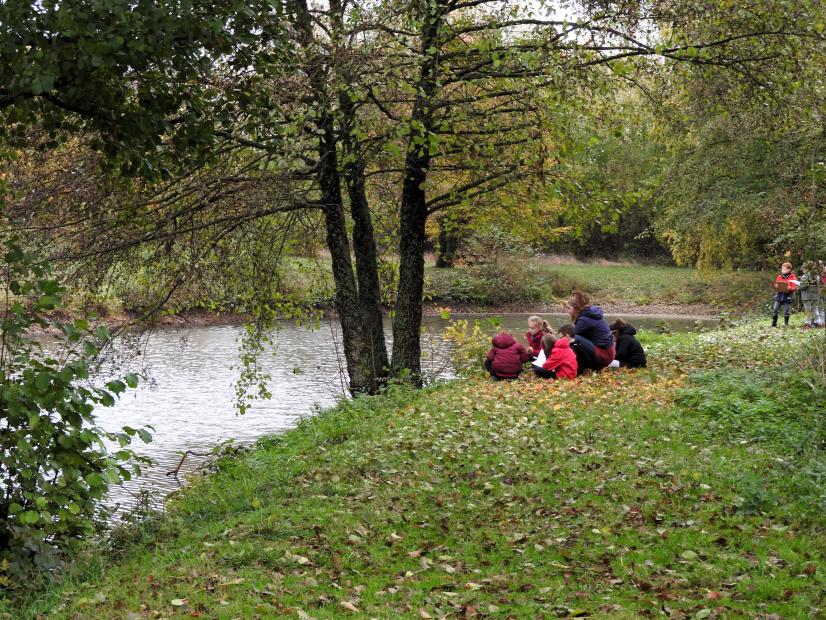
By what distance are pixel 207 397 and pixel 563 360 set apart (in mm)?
8323

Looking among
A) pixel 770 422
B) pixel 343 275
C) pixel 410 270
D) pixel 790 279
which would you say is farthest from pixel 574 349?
pixel 790 279

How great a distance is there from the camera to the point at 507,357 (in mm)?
13273

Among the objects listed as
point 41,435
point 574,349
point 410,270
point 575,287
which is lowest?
point 575,287

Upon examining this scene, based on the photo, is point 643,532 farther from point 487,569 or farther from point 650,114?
point 650,114

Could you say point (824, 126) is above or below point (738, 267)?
above

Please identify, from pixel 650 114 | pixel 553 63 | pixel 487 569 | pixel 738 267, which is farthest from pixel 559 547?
pixel 738 267

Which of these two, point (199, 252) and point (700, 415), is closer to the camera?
point (700, 415)

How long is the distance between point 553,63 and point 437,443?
4434 millimetres

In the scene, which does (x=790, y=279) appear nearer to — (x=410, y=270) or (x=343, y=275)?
(x=410, y=270)

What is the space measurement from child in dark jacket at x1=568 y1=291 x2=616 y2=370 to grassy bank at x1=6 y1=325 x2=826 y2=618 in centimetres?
219

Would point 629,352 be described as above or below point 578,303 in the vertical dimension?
below

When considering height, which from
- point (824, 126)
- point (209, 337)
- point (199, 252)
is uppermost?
point (824, 126)

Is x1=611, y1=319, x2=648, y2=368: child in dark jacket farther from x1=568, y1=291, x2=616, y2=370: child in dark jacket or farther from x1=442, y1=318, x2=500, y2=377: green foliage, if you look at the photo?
x1=442, y1=318, x2=500, y2=377: green foliage

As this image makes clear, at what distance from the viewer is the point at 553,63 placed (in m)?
9.35
